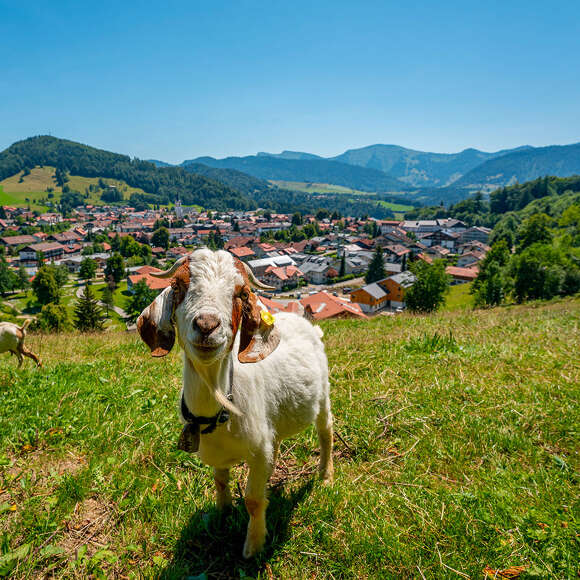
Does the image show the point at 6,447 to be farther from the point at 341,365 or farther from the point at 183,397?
the point at 341,365

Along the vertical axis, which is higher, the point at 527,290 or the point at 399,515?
the point at 399,515

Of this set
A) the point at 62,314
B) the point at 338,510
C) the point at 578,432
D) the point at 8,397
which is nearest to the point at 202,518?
the point at 338,510

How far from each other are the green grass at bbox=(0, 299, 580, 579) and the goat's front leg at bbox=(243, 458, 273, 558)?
115mm

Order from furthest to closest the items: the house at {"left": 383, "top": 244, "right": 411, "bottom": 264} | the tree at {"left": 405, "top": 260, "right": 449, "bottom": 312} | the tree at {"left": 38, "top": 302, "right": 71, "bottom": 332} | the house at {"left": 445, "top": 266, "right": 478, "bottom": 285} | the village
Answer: the house at {"left": 383, "top": 244, "right": 411, "bottom": 264}, the house at {"left": 445, "top": 266, "right": 478, "bottom": 285}, the village, the tree at {"left": 38, "top": 302, "right": 71, "bottom": 332}, the tree at {"left": 405, "top": 260, "right": 449, "bottom": 312}

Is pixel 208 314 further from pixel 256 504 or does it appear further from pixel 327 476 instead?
pixel 327 476

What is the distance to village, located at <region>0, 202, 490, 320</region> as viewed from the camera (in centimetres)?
6725

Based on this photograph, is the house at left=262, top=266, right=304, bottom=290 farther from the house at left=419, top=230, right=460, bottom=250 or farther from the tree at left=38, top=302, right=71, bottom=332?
the house at left=419, top=230, right=460, bottom=250

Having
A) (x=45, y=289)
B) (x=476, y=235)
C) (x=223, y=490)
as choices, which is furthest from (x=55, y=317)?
(x=476, y=235)

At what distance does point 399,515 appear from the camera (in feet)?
10.2

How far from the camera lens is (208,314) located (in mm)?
1758

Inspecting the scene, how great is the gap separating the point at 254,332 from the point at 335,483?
8.26 feet

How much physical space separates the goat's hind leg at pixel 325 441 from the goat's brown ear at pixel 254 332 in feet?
6.59

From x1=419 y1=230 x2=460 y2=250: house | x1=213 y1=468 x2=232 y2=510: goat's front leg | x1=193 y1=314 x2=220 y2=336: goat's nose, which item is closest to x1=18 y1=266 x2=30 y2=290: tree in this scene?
x1=213 y1=468 x2=232 y2=510: goat's front leg

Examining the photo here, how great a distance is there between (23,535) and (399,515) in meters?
3.36
